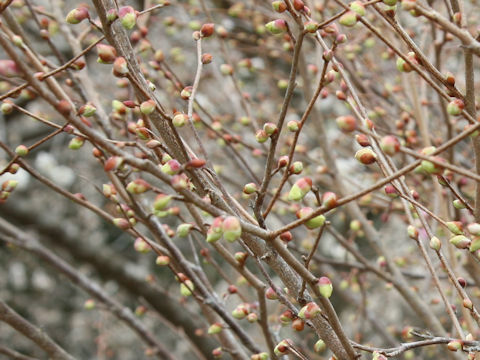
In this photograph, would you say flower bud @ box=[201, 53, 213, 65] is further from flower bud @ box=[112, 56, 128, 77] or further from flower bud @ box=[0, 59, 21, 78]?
flower bud @ box=[0, 59, 21, 78]

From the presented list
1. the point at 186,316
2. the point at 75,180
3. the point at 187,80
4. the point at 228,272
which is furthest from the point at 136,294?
the point at 187,80

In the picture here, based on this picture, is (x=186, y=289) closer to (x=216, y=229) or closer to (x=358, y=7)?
(x=216, y=229)

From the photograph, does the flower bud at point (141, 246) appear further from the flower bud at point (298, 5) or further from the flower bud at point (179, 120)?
the flower bud at point (298, 5)

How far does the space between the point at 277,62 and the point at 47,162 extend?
6.38ft

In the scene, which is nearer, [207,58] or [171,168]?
[171,168]

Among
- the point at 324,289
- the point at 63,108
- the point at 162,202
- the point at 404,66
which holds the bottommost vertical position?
the point at 324,289

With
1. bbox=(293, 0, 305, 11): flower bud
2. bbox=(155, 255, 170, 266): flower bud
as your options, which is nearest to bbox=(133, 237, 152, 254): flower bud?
bbox=(155, 255, 170, 266): flower bud

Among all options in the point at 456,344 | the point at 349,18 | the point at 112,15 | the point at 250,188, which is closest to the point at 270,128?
the point at 250,188

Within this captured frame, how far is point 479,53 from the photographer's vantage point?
765 mm

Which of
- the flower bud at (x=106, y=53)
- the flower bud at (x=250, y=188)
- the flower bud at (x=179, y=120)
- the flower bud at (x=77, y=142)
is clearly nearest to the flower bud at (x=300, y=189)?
the flower bud at (x=250, y=188)

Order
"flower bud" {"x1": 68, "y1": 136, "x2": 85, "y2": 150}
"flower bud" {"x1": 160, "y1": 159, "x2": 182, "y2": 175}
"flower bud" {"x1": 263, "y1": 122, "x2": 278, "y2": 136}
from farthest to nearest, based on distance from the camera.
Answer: "flower bud" {"x1": 68, "y1": 136, "x2": 85, "y2": 150} < "flower bud" {"x1": 263, "y1": 122, "x2": 278, "y2": 136} < "flower bud" {"x1": 160, "y1": 159, "x2": 182, "y2": 175}

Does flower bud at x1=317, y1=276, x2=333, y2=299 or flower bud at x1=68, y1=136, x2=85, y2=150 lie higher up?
flower bud at x1=68, y1=136, x2=85, y2=150

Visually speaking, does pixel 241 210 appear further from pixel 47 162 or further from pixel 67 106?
pixel 47 162

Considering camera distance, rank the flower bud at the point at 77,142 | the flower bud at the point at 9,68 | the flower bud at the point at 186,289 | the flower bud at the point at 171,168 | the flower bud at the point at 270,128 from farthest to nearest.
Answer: the flower bud at the point at 186,289, the flower bud at the point at 77,142, the flower bud at the point at 270,128, the flower bud at the point at 171,168, the flower bud at the point at 9,68
